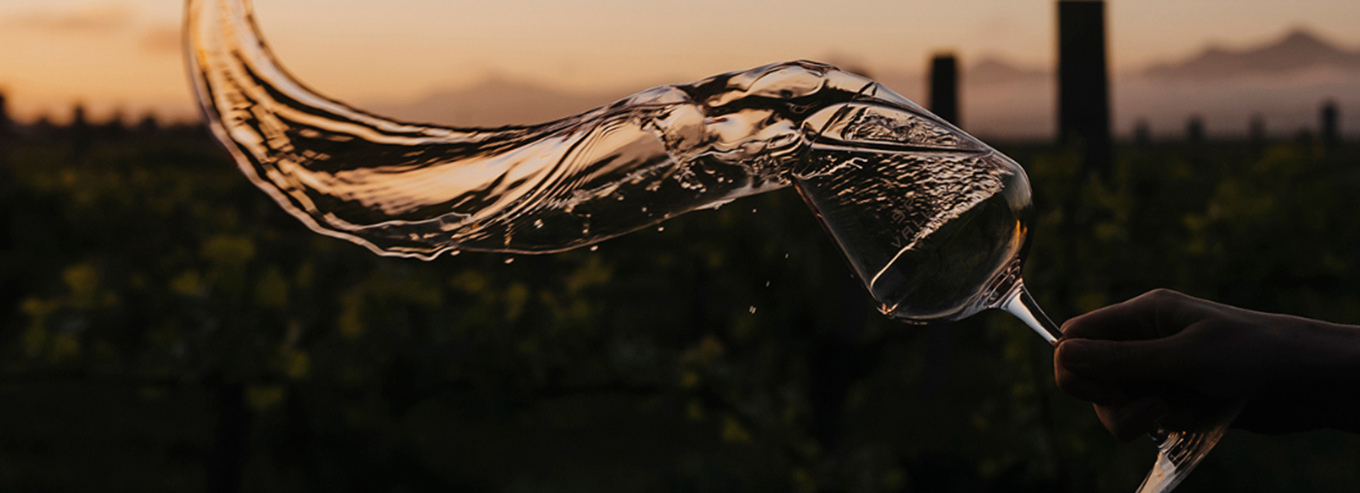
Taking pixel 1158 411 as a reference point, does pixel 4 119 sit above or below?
above

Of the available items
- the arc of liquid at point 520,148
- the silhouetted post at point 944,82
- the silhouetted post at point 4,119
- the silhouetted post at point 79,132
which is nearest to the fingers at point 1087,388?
the arc of liquid at point 520,148

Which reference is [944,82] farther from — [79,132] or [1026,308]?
[79,132]

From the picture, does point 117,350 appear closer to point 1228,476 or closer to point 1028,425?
point 1028,425

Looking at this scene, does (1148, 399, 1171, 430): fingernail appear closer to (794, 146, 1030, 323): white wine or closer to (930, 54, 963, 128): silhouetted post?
(794, 146, 1030, 323): white wine

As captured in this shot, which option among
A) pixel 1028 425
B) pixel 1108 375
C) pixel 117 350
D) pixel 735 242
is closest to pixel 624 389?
pixel 735 242

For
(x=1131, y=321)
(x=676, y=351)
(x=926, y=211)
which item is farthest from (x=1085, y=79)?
(x=926, y=211)

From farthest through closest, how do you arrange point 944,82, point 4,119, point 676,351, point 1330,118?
point 1330,118
point 4,119
point 944,82
point 676,351

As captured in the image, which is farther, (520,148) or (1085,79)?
(1085,79)
